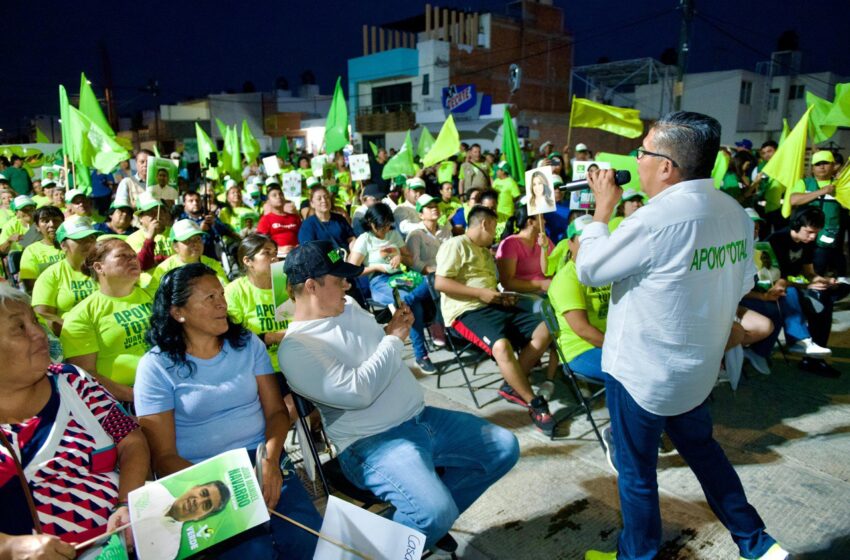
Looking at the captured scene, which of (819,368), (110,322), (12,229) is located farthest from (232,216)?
(819,368)

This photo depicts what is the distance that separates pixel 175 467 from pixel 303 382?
1.95 feet

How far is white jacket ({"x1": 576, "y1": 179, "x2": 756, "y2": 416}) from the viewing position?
1.98 metres

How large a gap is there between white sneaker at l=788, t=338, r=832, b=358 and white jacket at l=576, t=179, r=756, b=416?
353cm

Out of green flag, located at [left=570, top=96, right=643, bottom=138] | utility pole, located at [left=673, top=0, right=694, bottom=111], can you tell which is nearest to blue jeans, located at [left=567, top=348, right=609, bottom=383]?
green flag, located at [left=570, top=96, right=643, bottom=138]

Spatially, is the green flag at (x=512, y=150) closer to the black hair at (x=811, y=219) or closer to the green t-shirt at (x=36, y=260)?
the black hair at (x=811, y=219)

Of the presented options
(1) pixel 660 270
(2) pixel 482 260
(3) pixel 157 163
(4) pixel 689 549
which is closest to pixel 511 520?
(4) pixel 689 549

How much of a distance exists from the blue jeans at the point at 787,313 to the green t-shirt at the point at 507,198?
13.4ft

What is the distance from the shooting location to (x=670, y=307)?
2029 millimetres

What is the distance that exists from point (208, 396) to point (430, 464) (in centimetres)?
101

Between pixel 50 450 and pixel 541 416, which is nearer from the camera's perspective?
pixel 50 450

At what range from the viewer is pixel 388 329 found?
8.51 ft

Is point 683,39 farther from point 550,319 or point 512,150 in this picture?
point 550,319

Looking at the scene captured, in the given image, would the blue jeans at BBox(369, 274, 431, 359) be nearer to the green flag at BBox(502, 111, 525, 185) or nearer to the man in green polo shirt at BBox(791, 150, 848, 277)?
the green flag at BBox(502, 111, 525, 185)

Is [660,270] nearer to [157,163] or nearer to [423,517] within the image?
[423,517]
